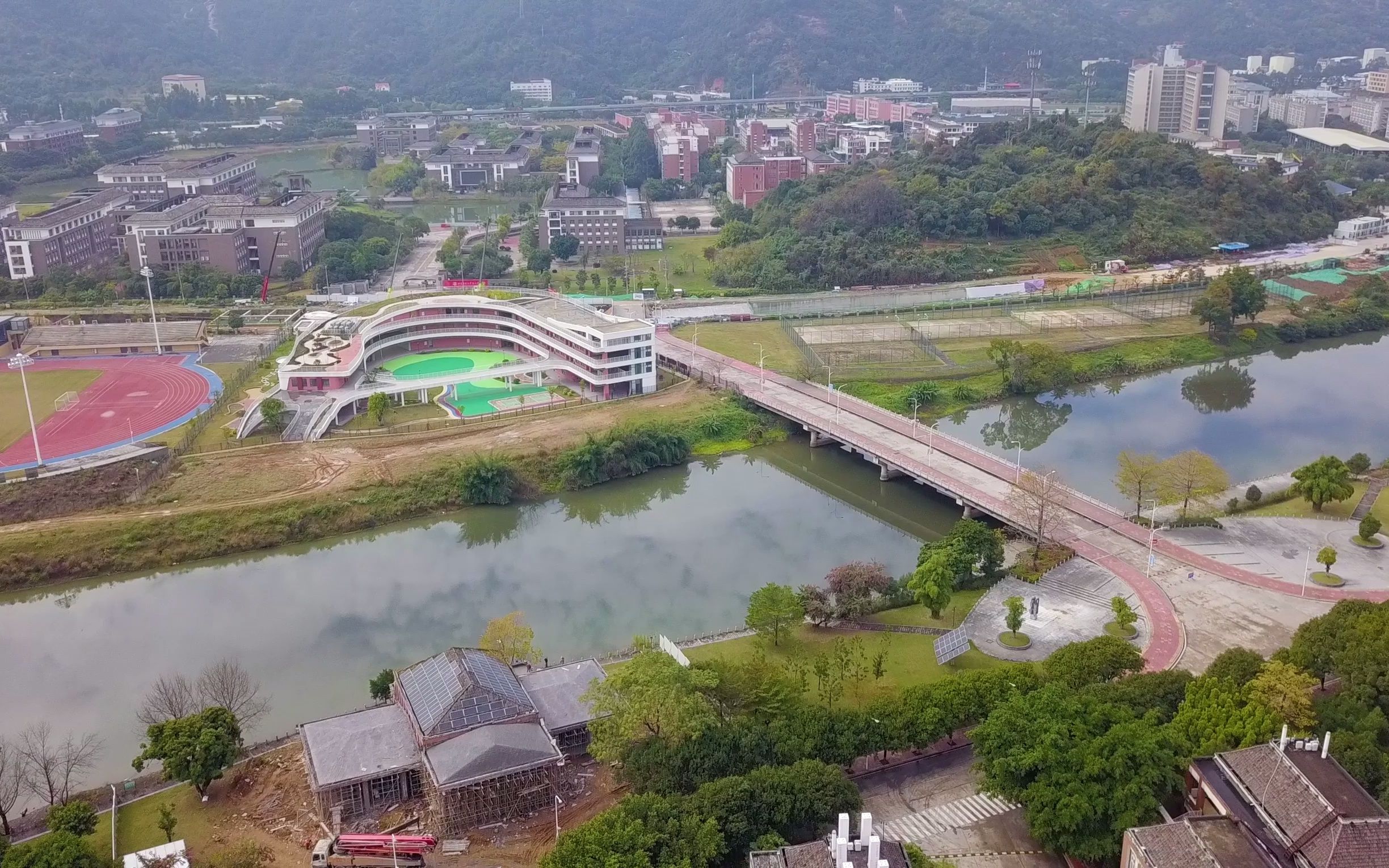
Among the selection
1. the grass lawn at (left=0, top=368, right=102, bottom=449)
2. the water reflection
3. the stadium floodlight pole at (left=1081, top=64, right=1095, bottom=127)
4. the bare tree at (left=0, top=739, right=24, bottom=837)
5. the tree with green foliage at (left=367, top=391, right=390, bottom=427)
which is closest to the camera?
the bare tree at (left=0, top=739, right=24, bottom=837)

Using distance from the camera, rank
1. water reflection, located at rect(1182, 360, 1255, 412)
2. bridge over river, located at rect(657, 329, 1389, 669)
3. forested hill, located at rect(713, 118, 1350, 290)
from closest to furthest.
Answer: bridge over river, located at rect(657, 329, 1389, 669), water reflection, located at rect(1182, 360, 1255, 412), forested hill, located at rect(713, 118, 1350, 290)

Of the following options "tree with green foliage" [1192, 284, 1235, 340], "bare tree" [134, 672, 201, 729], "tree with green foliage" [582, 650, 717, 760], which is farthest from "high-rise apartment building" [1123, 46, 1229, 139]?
"bare tree" [134, 672, 201, 729]

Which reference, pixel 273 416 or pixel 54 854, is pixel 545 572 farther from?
pixel 54 854

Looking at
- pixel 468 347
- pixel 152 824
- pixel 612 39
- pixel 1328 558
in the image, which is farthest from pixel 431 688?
pixel 612 39

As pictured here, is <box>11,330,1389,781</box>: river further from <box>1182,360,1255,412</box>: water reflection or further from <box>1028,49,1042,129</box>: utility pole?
<box>1028,49,1042,129</box>: utility pole

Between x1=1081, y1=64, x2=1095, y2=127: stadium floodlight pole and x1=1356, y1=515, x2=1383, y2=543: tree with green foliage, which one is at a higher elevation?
x1=1081, y1=64, x2=1095, y2=127: stadium floodlight pole

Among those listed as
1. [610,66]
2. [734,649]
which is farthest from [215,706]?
[610,66]

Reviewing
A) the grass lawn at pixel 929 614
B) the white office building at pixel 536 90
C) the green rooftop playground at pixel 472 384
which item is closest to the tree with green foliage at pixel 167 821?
the grass lawn at pixel 929 614
